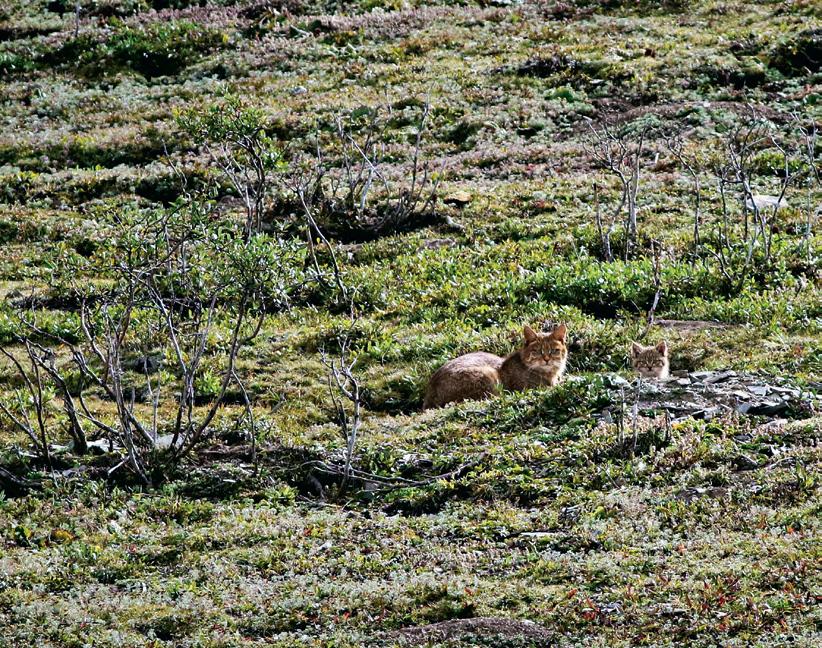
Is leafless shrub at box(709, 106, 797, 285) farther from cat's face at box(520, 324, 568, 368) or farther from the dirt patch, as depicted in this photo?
the dirt patch

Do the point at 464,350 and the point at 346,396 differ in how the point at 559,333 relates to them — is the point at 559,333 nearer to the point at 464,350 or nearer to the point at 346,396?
the point at 464,350

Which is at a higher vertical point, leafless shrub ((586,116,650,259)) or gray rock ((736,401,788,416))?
leafless shrub ((586,116,650,259))

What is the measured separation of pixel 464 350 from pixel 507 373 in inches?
73.6

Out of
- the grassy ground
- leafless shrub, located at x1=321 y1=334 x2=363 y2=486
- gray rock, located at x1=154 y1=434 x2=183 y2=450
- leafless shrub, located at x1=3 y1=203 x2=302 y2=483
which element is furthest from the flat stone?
gray rock, located at x1=154 y1=434 x2=183 y2=450

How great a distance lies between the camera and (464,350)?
15.9m

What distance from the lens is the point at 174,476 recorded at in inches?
457

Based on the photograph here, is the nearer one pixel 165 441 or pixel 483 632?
pixel 483 632

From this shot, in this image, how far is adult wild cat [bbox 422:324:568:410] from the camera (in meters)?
13.8

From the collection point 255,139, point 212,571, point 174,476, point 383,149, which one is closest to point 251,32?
point 383,149

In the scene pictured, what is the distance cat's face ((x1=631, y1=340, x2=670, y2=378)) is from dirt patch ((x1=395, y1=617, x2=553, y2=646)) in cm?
614

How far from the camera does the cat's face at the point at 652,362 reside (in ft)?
44.4

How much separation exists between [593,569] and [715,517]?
4.76ft

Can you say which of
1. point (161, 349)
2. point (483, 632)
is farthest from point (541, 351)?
point (483, 632)

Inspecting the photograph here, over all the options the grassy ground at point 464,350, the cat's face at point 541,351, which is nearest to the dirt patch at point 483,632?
the grassy ground at point 464,350
